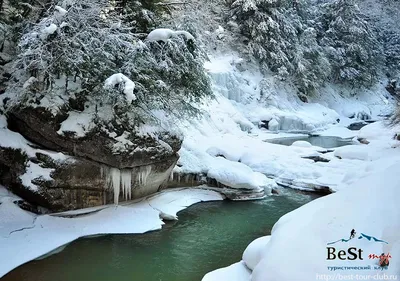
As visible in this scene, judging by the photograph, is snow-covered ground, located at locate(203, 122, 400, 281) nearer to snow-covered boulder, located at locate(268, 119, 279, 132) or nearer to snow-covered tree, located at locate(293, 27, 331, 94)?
snow-covered boulder, located at locate(268, 119, 279, 132)

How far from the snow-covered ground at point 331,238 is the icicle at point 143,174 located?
4195 millimetres

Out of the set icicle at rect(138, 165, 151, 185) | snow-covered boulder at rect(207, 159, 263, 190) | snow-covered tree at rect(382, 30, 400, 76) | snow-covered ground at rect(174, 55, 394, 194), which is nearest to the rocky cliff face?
icicle at rect(138, 165, 151, 185)

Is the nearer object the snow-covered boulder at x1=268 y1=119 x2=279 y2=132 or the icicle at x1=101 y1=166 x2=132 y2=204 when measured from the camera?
the icicle at x1=101 y1=166 x2=132 y2=204

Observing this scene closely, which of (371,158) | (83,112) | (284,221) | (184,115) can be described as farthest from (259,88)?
(284,221)

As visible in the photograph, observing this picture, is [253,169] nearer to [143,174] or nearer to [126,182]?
[143,174]

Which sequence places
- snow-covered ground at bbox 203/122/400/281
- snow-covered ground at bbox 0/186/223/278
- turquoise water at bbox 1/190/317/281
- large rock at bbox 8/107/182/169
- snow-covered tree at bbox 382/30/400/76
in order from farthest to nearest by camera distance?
snow-covered tree at bbox 382/30/400/76 → large rock at bbox 8/107/182/169 → snow-covered ground at bbox 0/186/223/278 → turquoise water at bbox 1/190/317/281 → snow-covered ground at bbox 203/122/400/281

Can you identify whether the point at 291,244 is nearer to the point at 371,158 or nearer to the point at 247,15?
the point at 371,158

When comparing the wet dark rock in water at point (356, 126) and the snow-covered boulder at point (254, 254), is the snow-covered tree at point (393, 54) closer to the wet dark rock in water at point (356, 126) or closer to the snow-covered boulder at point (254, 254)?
the wet dark rock in water at point (356, 126)

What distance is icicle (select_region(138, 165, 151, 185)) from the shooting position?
8328 mm

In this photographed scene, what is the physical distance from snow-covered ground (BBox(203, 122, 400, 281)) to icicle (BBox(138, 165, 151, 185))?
165 inches

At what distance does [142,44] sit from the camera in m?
8.06

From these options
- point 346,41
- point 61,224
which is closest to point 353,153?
point 61,224

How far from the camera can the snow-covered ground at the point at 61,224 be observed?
238 inches

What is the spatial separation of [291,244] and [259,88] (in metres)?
18.2
